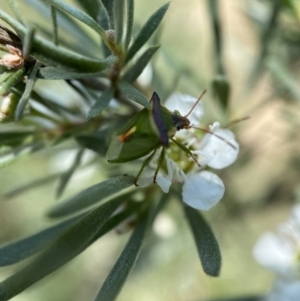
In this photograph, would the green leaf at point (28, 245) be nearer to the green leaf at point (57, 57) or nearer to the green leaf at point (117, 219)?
the green leaf at point (117, 219)

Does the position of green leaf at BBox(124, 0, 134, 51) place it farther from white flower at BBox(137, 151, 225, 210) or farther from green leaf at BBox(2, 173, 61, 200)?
green leaf at BBox(2, 173, 61, 200)

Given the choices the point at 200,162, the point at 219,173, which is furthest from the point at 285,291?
the point at 219,173

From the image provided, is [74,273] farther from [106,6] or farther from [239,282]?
[106,6]

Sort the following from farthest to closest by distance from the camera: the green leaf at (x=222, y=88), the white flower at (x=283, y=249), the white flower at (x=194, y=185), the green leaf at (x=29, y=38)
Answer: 1. the white flower at (x=283, y=249)
2. the green leaf at (x=222, y=88)
3. the white flower at (x=194, y=185)
4. the green leaf at (x=29, y=38)

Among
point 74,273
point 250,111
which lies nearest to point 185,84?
point 250,111

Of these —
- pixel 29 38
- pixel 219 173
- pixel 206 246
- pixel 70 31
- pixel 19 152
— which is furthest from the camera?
pixel 219 173

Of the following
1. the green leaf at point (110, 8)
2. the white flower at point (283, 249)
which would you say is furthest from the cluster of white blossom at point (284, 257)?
the green leaf at point (110, 8)

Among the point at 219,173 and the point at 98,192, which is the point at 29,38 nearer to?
the point at 98,192
